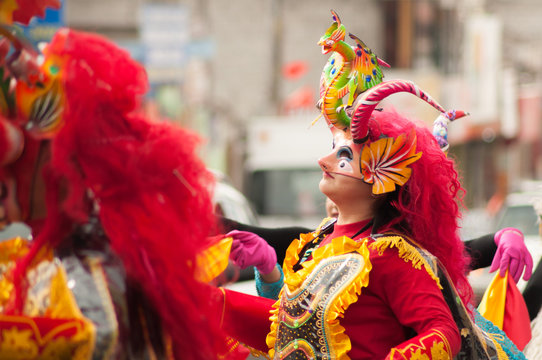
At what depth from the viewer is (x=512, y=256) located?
3.34 m

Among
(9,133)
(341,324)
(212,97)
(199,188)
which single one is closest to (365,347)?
(341,324)

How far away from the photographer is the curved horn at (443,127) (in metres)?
3.19

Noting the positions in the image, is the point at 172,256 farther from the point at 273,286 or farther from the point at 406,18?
the point at 406,18

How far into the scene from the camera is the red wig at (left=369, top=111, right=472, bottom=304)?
281cm

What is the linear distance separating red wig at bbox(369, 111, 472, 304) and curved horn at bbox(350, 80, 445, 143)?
78 mm

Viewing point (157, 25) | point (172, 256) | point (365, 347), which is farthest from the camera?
point (157, 25)

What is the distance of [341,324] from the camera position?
8.64ft

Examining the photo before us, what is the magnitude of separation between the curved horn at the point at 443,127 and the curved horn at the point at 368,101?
1.49 feet

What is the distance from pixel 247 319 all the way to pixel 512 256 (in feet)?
3.85

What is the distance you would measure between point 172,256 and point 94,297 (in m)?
0.21

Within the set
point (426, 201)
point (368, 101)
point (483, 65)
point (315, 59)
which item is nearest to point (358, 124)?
point (368, 101)

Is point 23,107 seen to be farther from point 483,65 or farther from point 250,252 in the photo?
point 483,65

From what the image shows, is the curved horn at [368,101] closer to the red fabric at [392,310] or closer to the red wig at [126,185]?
the red fabric at [392,310]

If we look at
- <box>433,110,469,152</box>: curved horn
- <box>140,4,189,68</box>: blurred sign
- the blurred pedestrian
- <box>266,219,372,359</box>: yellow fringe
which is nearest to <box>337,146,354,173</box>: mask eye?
<box>266,219,372,359</box>: yellow fringe
